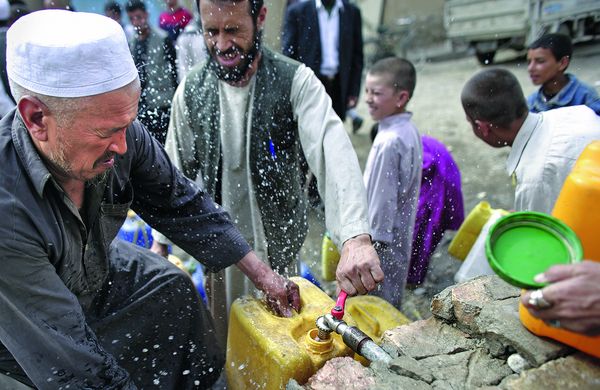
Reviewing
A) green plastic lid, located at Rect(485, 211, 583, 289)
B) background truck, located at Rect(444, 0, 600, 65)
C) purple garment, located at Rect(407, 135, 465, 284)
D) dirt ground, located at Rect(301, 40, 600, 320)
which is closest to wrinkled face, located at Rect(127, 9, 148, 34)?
dirt ground, located at Rect(301, 40, 600, 320)

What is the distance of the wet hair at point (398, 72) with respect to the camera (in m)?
3.56

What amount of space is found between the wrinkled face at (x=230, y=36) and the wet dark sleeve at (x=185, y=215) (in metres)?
0.66

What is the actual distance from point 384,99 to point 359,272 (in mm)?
1842

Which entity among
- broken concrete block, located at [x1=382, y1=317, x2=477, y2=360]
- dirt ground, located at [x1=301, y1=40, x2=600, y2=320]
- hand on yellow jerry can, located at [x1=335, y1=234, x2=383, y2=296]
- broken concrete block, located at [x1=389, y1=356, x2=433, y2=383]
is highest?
hand on yellow jerry can, located at [x1=335, y1=234, x2=383, y2=296]

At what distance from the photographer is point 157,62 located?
5.32 m

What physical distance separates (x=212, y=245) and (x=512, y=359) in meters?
1.47

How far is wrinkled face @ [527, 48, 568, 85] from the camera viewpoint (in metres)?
4.12

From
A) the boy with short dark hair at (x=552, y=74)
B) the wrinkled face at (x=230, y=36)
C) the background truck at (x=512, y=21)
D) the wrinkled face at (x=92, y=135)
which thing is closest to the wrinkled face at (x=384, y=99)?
the wrinkled face at (x=230, y=36)

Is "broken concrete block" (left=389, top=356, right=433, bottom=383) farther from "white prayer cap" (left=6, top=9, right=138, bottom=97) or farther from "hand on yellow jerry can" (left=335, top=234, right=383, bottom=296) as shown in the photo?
"white prayer cap" (left=6, top=9, right=138, bottom=97)

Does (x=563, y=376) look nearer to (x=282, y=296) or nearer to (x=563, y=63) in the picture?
(x=282, y=296)

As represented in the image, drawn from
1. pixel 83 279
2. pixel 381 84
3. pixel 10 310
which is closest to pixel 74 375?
pixel 10 310

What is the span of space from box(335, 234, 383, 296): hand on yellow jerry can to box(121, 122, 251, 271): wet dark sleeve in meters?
0.60

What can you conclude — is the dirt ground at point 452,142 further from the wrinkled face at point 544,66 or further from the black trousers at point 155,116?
the black trousers at point 155,116

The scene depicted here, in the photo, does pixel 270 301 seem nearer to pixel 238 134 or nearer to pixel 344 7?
pixel 238 134
